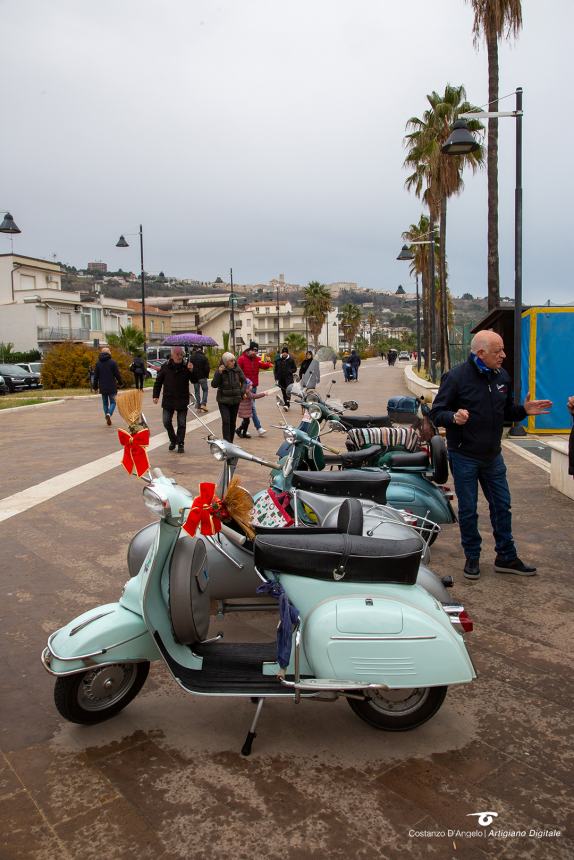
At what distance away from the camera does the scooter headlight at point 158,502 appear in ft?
9.18

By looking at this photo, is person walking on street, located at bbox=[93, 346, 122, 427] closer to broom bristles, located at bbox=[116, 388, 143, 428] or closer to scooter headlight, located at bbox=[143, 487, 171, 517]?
broom bristles, located at bbox=[116, 388, 143, 428]

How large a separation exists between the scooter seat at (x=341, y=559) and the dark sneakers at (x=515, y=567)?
2.47m

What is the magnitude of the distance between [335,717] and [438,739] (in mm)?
492

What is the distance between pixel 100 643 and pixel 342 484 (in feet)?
6.72

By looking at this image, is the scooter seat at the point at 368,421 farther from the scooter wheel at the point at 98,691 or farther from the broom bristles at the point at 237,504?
the scooter wheel at the point at 98,691

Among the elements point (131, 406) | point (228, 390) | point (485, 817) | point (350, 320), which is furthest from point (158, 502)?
point (350, 320)

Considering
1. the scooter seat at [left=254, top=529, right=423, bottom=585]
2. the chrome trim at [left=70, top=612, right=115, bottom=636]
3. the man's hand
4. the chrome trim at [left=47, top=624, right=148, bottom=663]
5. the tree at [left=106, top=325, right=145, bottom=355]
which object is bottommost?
the chrome trim at [left=47, top=624, right=148, bottom=663]

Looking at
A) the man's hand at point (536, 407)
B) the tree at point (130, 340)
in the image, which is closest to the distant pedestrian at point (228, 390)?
the man's hand at point (536, 407)

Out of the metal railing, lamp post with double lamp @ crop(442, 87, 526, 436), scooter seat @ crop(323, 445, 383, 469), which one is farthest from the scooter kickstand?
the metal railing

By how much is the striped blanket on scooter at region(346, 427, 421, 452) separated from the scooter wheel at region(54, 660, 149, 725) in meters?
3.31

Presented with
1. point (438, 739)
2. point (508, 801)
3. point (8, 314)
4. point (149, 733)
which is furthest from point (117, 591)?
point (8, 314)

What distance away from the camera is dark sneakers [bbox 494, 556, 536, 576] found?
16.8 feet

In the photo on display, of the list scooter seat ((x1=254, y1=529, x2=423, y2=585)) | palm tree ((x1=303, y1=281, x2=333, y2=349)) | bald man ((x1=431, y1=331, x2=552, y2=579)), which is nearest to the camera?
scooter seat ((x1=254, y1=529, x2=423, y2=585))

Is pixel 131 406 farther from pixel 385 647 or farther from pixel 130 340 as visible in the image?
pixel 130 340
